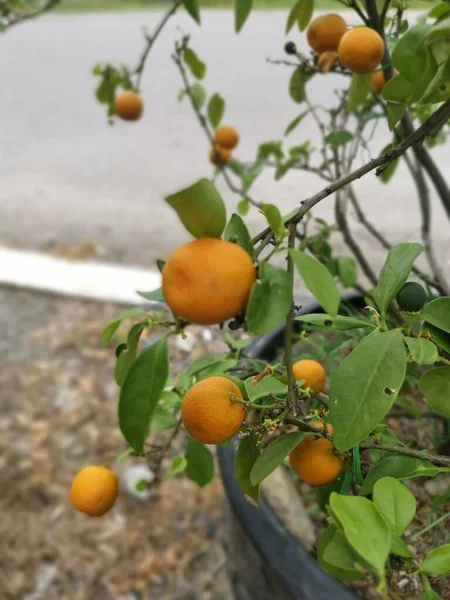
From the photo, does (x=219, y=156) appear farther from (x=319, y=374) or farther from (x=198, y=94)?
(x=319, y=374)

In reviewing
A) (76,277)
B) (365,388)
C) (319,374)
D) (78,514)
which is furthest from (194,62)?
(76,277)

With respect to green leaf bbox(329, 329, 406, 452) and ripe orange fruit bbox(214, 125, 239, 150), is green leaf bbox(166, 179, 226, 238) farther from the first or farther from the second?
ripe orange fruit bbox(214, 125, 239, 150)

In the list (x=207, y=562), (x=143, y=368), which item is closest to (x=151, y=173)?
(x=207, y=562)

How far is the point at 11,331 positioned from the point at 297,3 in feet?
3.66

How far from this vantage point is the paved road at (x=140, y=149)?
159 centimetres

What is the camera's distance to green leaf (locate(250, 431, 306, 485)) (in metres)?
0.32

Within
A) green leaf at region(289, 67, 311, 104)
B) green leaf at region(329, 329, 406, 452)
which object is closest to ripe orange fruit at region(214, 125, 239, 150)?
green leaf at region(289, 67, 311, 104)

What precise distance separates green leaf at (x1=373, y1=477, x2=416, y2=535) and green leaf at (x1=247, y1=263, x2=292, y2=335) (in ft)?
0.41

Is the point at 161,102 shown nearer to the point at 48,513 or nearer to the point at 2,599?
the point at 48,513

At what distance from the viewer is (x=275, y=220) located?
267mm

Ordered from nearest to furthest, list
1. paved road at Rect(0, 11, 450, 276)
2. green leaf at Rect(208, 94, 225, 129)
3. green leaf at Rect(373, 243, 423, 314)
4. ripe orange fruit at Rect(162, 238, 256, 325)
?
ripe orange fruit at Rect(162, 238, 256, 325)
green leaf at Rect(373, 243, 423, 314)
green leaf at Rect(208, 94, 225, 129)
paved road at Rect(0, 11, 450, 276)

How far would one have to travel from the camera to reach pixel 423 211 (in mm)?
808

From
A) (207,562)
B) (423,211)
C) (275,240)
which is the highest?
(275,240)

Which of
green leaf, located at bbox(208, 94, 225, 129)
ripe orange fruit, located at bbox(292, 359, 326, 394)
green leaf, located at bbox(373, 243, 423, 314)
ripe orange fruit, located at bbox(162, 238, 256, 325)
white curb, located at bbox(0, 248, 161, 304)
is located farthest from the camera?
white curb, located at bbox(0, 248, 161, 304)
